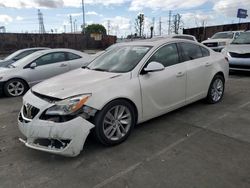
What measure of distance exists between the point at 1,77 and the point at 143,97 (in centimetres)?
496

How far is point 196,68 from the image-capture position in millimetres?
4543

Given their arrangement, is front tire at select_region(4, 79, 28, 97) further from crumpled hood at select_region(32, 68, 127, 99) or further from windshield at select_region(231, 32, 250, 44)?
windshield at select_region(231, 32, 250, 44)

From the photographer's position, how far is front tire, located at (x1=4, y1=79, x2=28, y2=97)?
679 cm

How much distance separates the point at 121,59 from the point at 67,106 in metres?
1.54

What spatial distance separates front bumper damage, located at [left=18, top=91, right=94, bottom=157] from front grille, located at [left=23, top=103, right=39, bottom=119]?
7 centimetres

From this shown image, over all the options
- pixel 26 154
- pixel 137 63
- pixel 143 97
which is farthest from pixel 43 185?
pixel 137 63

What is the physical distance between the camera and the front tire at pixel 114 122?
3167 millimetres

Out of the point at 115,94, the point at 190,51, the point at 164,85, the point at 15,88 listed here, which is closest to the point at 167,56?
the point at 164,85

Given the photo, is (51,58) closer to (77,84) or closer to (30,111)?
(77,84)

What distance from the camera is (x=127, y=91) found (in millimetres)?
3447

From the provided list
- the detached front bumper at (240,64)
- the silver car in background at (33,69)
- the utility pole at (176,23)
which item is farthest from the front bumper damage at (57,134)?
the utility pole at (176,23)

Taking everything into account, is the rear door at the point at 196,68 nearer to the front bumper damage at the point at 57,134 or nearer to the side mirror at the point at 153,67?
the side mirror at the point at 153,67

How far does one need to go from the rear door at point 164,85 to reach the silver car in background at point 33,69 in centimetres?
325

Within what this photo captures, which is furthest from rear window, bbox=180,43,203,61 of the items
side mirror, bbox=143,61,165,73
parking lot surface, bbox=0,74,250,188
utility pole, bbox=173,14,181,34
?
utility pole, bbox=173,14,181,34
